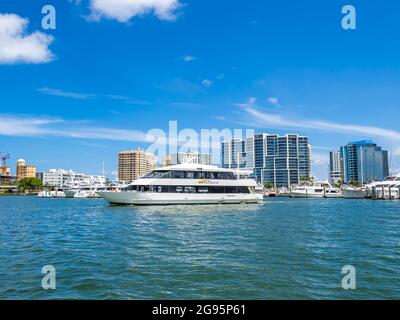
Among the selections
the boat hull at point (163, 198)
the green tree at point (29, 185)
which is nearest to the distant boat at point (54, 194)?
the green tree at point (29, 185)

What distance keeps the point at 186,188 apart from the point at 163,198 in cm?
388

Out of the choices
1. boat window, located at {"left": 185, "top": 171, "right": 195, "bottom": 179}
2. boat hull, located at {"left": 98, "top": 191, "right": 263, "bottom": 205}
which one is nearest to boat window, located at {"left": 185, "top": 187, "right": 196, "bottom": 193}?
boat hull, located at {"left": 98, "top": 191, "right": 263, "bottom": 205}

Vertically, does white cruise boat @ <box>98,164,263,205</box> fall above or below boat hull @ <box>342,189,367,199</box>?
above

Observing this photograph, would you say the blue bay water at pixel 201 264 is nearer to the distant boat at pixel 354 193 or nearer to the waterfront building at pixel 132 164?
the distant boat at pixel 354 193

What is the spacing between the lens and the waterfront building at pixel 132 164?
189m

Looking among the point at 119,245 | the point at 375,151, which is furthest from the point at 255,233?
the point at 375,151

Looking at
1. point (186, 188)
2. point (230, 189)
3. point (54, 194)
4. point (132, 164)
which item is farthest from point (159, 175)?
point (132, 164)

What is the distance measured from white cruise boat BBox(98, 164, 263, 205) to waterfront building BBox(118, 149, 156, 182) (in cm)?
13632

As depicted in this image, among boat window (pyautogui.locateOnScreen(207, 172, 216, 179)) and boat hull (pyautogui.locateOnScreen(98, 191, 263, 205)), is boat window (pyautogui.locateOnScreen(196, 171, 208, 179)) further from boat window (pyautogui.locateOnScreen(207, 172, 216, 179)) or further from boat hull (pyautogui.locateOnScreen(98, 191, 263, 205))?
boat hull (pyautogui.locateOnScreen(98, 191, 263, 205))

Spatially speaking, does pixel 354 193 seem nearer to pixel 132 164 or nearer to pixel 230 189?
pixel 230 189

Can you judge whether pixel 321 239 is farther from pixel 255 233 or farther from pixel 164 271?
pixel 164 271

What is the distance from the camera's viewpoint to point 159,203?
48.2m

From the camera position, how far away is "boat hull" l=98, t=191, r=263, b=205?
4728 cm

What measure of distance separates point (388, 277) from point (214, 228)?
13716 millimetres
